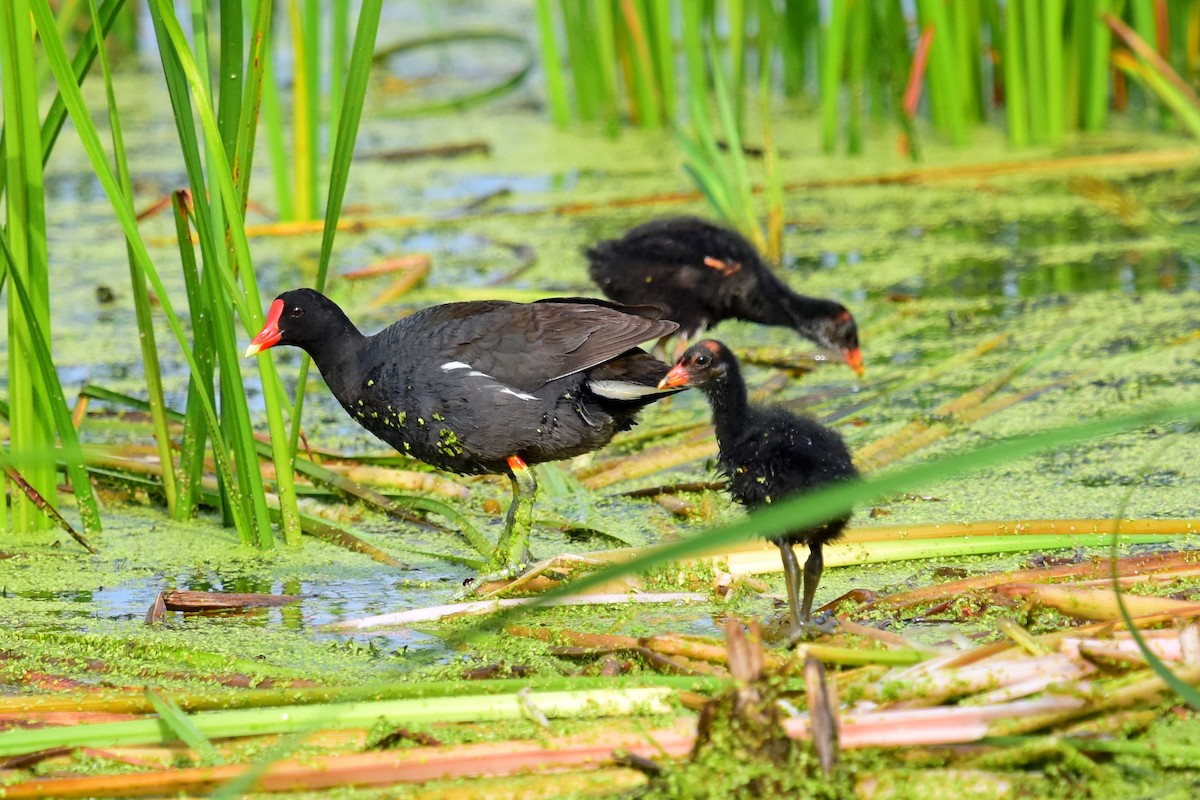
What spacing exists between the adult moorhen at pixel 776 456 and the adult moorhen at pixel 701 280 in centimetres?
172

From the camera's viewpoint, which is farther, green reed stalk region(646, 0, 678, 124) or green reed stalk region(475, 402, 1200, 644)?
green reed stalk region(646, 0, 678, 124)

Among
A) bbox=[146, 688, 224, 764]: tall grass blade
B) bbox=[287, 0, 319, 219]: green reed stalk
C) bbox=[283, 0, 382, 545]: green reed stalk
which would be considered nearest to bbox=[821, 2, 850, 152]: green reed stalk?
bbox=[287, 0, 319, 219]: green reed stalk

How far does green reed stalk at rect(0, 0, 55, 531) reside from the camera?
10.6 feet

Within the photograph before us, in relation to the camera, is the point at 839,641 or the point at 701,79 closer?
the point at 839,641

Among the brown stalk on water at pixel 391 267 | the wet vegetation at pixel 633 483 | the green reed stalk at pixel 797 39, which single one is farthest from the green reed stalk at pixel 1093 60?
the brown stalk on water at pixel 391 267

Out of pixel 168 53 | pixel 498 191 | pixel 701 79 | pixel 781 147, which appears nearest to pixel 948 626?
pixel 168 53

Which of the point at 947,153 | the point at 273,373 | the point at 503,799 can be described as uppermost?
the point at 273,373

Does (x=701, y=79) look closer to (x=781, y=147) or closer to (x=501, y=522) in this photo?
(x=781, y=147)

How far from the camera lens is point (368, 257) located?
6.53 m

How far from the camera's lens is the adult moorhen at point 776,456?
114 inches

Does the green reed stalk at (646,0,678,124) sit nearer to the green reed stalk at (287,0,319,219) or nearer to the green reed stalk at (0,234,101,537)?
the green reed stalk at (287,0,319,219)

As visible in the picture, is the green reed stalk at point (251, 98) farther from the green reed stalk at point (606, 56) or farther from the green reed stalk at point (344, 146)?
the green reed stalk at point (606, 56)

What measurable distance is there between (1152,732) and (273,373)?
6.70 ft

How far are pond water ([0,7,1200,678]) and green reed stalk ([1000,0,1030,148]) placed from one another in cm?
16
